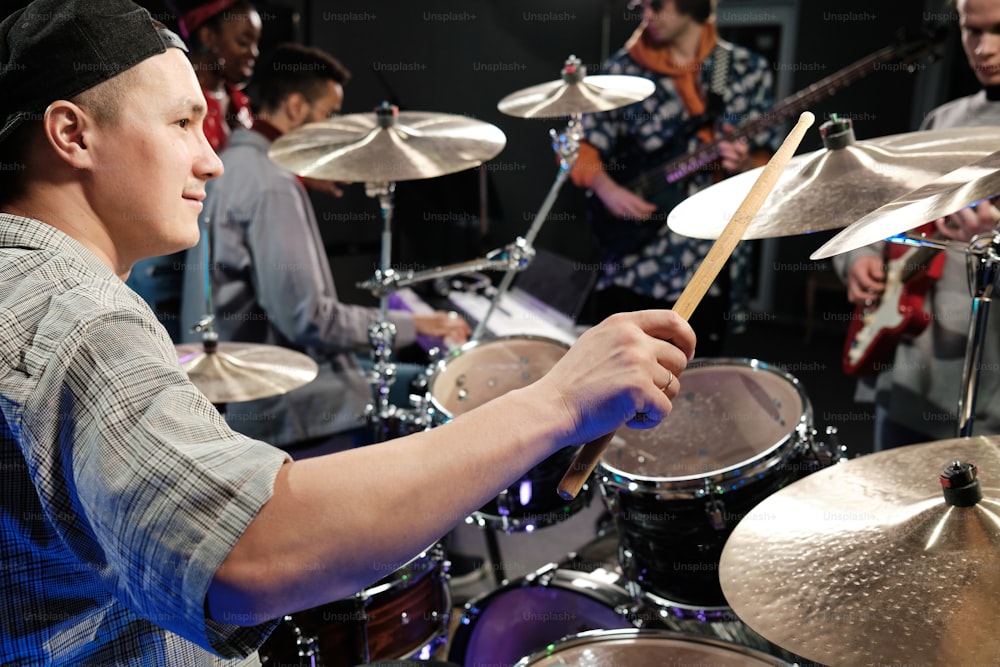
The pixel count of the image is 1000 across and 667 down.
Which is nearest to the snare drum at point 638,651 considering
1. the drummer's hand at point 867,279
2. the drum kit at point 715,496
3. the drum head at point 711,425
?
the drum kit at point 715,496

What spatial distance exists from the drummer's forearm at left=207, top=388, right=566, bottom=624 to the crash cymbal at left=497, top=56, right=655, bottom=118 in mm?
1542

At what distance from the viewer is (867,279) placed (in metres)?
2.73

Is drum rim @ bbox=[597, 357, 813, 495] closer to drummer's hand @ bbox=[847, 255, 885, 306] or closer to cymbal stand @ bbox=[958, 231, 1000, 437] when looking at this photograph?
cymbal stand @ bbox=[958, 231, 1000, 437]

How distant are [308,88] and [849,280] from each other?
86.3 inches

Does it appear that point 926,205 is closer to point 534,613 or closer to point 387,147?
point 534,613

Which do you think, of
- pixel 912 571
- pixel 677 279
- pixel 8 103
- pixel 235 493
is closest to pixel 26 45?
pixel 8 103

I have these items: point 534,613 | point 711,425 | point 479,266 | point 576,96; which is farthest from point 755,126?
point 534,613

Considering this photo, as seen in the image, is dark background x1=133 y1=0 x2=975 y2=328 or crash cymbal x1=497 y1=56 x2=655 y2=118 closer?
crash cymbal x1=497 y1=56 x2=655 y2=118

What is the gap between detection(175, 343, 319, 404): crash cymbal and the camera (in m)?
2.08

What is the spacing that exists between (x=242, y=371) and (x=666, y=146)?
2214mm

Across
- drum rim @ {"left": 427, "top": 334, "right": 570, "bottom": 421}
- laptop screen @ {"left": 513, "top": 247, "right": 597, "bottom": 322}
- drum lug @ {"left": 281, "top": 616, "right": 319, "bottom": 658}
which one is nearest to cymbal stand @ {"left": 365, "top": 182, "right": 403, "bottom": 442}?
drum rim @ {"left": 427, "top": 334, "right": 570, "bottom": 421}

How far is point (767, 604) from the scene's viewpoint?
3.59 feet

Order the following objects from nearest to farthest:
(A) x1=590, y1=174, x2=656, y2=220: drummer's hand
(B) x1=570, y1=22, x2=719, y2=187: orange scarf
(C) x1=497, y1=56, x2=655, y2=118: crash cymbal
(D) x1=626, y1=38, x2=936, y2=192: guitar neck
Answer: (C) x1=497, y1=56, x2=655, y2=118: crash cymbal < (D) x1=626, y1=38, x2=936, y2=192: guitar neck < (B) x1=570, y1=22, x2=719, y2=187: orange scarf < (A) x1=590, y1=174, x2=656, y2=220: drummer's hand

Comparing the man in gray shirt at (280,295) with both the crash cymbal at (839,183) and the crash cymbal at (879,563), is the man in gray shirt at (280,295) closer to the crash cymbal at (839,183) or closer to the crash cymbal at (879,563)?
the crash cymbal at (839,183)
